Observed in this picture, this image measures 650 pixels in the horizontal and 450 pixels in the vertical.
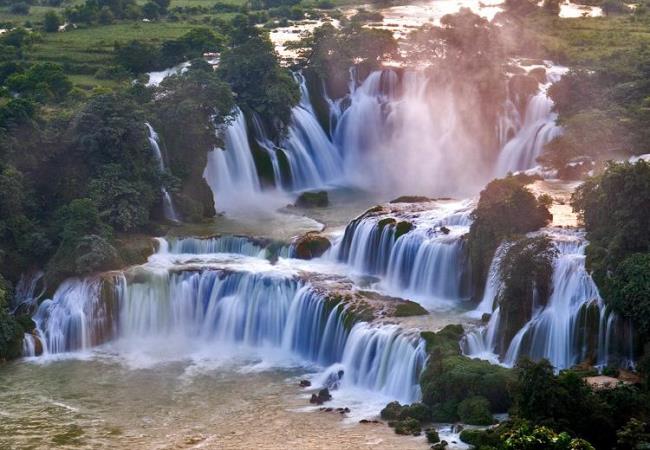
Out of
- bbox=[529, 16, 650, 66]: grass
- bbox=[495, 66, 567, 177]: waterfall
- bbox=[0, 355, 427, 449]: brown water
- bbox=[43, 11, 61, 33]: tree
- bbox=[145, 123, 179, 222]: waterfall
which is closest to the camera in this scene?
bbox=[0, 355, 427, 449]: brown water

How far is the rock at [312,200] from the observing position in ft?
184

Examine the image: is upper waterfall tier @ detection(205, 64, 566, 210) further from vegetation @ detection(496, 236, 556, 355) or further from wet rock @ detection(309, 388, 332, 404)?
wet rock @ detection(309, 388, 332, 404)

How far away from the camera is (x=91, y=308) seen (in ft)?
150

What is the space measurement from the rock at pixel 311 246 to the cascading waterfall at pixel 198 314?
3108mm

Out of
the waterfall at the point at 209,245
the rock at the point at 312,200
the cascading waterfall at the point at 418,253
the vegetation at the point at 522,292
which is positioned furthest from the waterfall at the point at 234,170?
Answer: the vegetation at the point at 522,292

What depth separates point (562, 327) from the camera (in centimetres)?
3853

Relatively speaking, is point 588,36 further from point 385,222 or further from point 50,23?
point 50,23

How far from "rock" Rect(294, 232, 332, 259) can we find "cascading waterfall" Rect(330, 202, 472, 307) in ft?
1.51

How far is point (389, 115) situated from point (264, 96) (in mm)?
7718

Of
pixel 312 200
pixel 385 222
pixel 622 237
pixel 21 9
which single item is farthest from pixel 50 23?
pixel 622 237

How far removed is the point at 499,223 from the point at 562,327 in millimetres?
6017

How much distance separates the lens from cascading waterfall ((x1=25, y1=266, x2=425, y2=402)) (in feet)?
144

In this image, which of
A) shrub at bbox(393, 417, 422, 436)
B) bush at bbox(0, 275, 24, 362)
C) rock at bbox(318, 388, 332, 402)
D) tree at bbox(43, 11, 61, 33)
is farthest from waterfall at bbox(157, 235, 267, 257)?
tree at bbox(43, 11, 61, 33)

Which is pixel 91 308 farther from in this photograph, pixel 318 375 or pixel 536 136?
pixel 536 136
